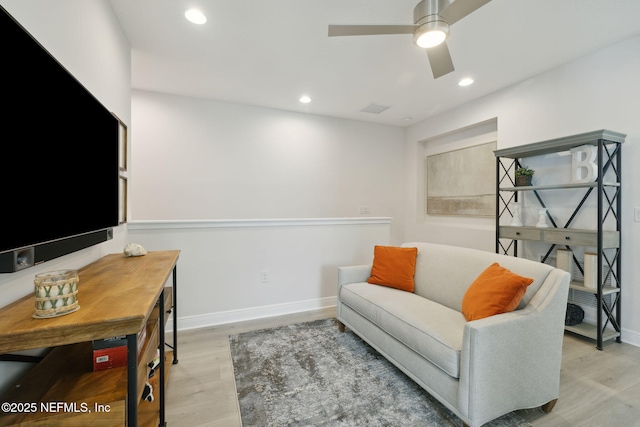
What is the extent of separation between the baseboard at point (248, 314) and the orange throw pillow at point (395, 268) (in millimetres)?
909

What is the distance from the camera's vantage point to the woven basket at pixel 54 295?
819 mm

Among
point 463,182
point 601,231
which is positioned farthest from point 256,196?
point 601,231

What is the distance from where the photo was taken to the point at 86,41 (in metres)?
1.65

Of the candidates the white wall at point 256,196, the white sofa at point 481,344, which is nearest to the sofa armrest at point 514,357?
the white sofa at point 481,344

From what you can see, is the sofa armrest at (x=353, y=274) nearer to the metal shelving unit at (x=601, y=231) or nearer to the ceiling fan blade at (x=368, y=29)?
the metal shelving unit at (x=601, y=231)

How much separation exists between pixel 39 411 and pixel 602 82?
14.1ft

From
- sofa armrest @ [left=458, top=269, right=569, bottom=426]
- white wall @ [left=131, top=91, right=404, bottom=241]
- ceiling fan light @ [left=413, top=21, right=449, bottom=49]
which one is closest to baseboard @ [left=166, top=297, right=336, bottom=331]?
white wall @ [left=131, top=91, right=404, bottom=241]

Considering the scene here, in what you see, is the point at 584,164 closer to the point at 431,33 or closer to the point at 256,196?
the point at 431,33

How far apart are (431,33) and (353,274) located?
6.56ft

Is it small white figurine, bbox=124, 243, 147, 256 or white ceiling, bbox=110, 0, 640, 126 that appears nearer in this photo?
small white figurine, bbox=124, 243, 147, 256

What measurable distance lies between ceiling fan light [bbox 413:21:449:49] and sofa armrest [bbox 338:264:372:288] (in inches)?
75.0

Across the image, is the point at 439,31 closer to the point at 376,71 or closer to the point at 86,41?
the point at 376,71

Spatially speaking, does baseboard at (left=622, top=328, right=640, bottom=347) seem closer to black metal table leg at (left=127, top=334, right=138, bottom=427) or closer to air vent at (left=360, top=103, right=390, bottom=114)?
air vent at (left=360, top=103, right=390, bottom=114)

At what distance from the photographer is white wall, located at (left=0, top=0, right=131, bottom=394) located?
1.07m
